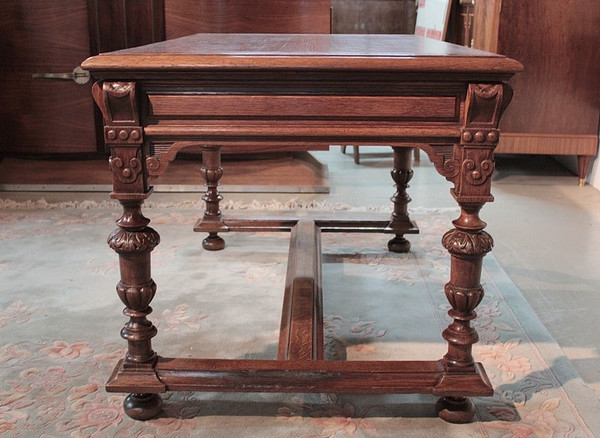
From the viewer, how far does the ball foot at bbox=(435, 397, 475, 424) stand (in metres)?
1.69

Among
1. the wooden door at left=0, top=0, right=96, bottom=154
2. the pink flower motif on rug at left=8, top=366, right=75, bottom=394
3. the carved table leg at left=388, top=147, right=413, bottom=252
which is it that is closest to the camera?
the pink flower motif on rug at left=8, top=366, right=75, bottom=394

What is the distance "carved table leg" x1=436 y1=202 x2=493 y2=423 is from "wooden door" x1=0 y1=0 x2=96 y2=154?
283 centimetres

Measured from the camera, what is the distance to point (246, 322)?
2.26 meters

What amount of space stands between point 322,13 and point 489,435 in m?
2.88

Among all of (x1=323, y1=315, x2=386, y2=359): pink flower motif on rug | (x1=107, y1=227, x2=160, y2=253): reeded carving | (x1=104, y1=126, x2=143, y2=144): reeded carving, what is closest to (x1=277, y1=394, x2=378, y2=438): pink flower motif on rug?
(x1=323, y1=315, x2=386, y2=359): pink flower motif on rug

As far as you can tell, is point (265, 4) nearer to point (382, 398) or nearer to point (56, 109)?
point (56, 109)

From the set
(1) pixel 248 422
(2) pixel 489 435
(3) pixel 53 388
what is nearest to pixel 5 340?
(3) pixel 53 388

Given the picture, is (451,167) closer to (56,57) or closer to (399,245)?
(399,245)

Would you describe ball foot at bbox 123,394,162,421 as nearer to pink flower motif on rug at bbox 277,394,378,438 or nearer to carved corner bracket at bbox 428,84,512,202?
pink flower motif on rug at bbox 277,394,378,438

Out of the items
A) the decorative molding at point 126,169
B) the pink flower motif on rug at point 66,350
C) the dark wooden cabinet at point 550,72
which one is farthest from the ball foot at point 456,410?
the dark wooden cabinet at point 550,72

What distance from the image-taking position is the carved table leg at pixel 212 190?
2.90m

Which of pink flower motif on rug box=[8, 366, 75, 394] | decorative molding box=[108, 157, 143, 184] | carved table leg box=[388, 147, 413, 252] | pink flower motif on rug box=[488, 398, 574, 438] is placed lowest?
pink flower motif on rug box=[8, 366, 75, 394]

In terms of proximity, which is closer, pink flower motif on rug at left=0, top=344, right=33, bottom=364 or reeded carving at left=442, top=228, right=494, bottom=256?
reeded carving at left=442, top=228, right=494, bottom=256

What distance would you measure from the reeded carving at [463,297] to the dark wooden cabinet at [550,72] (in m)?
2.55
